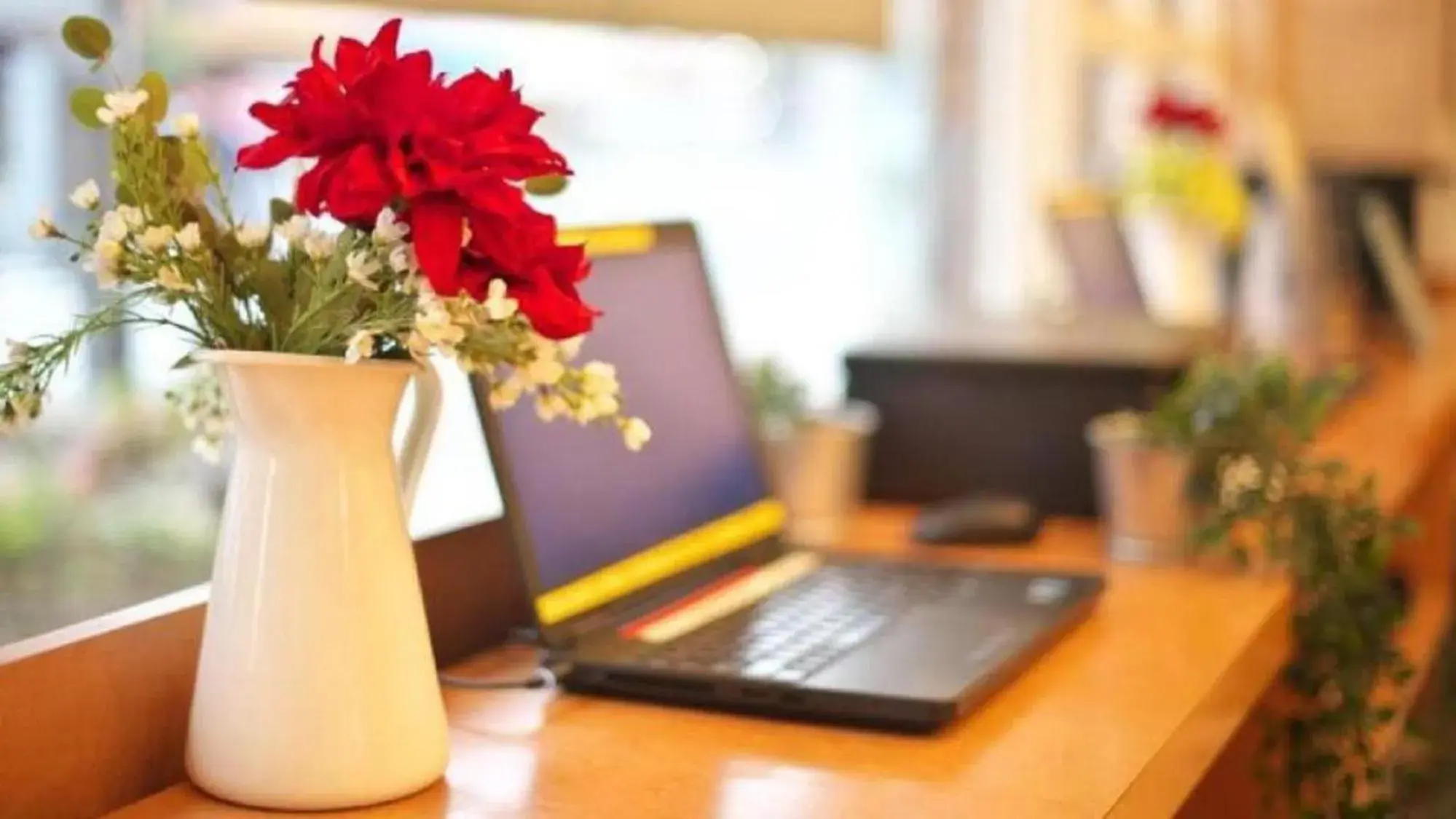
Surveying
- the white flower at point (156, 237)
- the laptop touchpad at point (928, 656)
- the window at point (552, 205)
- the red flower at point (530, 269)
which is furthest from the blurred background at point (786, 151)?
the laptop touchpad at point (928, 656)

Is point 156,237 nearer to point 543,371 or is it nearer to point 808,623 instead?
point 543,371

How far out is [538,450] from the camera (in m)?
1.32

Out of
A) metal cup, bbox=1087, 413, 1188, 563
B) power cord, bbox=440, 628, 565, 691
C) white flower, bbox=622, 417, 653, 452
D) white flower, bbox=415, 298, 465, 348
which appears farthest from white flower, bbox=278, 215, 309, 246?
metal cup, bbox=1087, 413, 1188, 563

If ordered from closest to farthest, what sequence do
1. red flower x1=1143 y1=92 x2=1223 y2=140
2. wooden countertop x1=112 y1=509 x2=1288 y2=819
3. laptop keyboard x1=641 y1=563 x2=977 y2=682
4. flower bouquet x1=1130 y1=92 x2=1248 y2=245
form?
wooden countertop x1=112 y1=509 x2=1288 y2=819 → laptop keyboard x1=641 y1=563 x2=977 y2=682 → flower bouquet x1=1130 y1=92 x2=1248 y2=245 → red flower x1=1143 y1=92 x2=1223 y2=140

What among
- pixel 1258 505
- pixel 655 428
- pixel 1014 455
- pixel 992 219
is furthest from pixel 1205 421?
pixel 992 219

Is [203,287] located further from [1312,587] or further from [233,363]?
[1312,587]

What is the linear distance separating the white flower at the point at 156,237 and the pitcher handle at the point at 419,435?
0.62ft

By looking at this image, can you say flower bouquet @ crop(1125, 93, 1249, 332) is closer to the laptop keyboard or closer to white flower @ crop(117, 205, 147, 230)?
the laptop keyboard

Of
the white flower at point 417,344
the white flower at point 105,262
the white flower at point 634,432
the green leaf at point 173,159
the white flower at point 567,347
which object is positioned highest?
the green leaf at point 173,159

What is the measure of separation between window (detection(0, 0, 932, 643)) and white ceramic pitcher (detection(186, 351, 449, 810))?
0.15 metres

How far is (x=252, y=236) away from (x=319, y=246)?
2.1 inches

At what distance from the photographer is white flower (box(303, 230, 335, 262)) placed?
1007mm

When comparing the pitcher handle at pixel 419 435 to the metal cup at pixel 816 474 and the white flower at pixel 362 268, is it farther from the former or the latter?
the metal cup at pixel 816 474

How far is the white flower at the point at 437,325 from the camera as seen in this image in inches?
37.2
